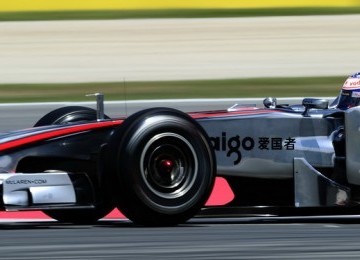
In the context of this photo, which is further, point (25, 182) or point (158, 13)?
point (158, 13)

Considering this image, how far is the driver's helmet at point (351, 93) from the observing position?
7.20 metres

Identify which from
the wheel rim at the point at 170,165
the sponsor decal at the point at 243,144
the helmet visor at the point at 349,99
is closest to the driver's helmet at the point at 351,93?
the helmet visor at the point at 349,99

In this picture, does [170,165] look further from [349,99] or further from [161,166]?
[349,99]

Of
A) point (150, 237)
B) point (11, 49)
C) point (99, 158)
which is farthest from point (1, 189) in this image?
point (11, 49)

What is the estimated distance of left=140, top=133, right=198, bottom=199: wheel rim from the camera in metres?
6.46

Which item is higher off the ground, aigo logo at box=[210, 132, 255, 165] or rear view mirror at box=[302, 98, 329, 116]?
rear view mirror at box=[302, 98, 329, 116]

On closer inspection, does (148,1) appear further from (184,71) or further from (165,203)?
(165,203)

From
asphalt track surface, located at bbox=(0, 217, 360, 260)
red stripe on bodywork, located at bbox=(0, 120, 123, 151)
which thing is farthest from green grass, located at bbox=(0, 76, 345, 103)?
asphalt track surface, located at bbox=(0, 217, 360, 260)

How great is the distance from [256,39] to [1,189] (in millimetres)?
13736

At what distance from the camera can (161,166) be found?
654cm

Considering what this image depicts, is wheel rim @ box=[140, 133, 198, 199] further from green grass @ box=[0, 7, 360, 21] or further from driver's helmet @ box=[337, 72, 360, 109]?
green grass @ box=[0, 7, 360, 21]

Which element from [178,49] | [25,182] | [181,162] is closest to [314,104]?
[181,162]

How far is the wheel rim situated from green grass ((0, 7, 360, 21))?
592 inches

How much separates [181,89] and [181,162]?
29.2 ft
